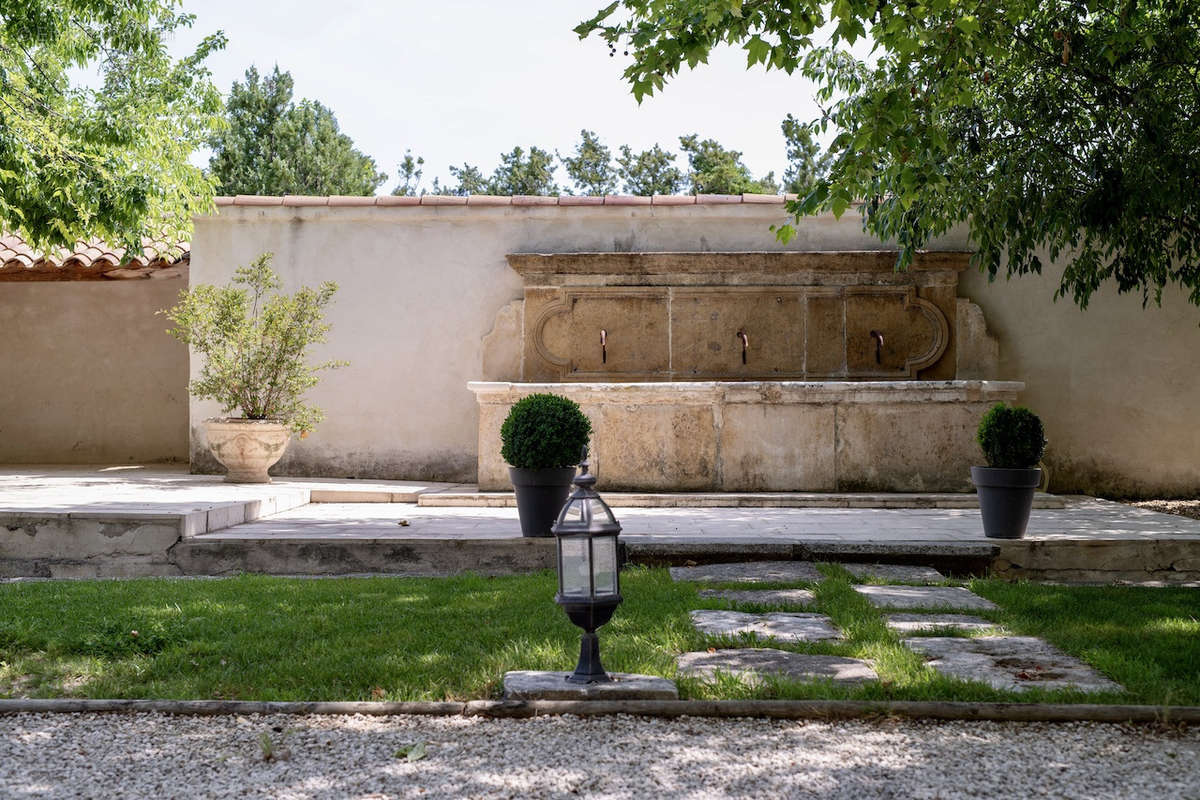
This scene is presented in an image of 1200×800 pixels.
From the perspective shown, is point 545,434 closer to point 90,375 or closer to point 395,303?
point 395,303

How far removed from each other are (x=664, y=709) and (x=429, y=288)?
9.28 meters

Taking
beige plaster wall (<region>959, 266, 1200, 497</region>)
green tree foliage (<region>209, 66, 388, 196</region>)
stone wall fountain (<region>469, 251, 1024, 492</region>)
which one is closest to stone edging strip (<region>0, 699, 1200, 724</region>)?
stone wall fountain (<region>469, 251, 1024, 492</region>)

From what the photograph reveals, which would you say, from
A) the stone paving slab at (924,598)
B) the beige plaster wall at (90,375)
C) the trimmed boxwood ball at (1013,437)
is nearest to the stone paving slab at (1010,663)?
the stone paving slab at (924,598)

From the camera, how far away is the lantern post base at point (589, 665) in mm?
3855

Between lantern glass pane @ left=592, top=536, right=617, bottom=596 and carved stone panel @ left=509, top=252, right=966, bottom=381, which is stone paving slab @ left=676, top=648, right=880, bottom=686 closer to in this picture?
lantern glass pane @ left=592, top=536, right=617, bottom=596

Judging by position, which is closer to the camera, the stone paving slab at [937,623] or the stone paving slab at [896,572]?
the stone paving slab at [937,623]

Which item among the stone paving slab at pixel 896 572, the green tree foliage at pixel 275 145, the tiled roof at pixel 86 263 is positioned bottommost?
the stone paving slab at pixel 896 572

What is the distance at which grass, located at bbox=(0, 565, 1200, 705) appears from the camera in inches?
153

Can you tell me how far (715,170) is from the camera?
3481 cm

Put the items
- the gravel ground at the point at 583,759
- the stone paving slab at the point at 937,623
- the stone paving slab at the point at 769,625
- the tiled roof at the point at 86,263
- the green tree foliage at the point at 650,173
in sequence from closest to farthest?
the gravel ground at the point at 583,759 < the stone paving slab at the point at 769,625 < the stone paving slab at the point at 937,623 < the tiled roof at the point at 86,263 < the green tree foliage at the point at 650,173

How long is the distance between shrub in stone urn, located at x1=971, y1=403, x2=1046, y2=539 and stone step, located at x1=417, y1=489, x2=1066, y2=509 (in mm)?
2428

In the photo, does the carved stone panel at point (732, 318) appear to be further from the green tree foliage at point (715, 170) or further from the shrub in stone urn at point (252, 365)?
the green tree foliage at point (715, 170)

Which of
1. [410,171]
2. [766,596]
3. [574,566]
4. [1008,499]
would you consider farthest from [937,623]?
[410,171]

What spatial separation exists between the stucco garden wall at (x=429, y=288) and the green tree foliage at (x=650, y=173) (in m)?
24.7
